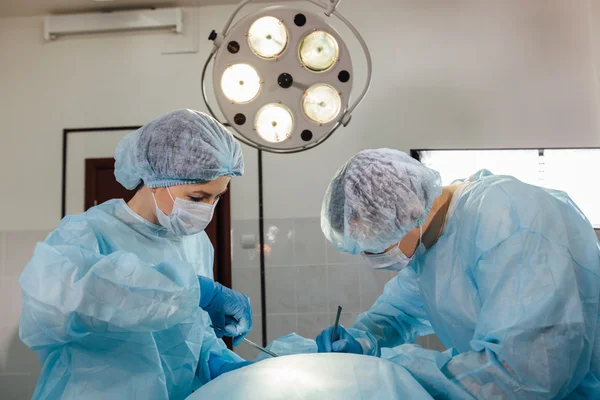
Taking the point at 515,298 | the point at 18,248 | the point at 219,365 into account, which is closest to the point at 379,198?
the point at 515,298

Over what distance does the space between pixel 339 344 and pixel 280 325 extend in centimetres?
146

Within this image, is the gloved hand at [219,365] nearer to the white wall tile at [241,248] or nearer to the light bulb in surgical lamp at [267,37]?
the light bulb in surgical lamp at [267,37]

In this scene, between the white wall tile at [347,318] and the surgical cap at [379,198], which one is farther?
the white wall tile at [347,318]

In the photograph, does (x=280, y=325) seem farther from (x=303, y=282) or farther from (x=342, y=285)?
(x=342, y=285)

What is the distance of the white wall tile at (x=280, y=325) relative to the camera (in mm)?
2666

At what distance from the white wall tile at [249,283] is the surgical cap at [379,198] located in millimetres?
1619

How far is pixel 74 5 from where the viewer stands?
→ 2.86 m

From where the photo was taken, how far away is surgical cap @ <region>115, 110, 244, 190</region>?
1.32 m

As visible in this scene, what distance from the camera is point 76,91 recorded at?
2.87 metres

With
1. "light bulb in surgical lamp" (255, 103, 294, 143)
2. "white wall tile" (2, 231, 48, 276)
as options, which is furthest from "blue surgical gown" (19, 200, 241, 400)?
"white wall tile" (2, 231, 48, 276)

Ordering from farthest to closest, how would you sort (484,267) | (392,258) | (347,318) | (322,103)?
(347,318) < (322,103) < (392,258) < (484,267)

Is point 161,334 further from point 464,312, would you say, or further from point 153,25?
point 153,25

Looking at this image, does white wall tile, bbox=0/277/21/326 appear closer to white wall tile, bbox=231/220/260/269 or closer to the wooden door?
the wooden door

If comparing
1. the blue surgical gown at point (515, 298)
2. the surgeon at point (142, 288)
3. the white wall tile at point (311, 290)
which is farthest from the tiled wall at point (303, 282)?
the blue surgical gown at point (515, 298)
